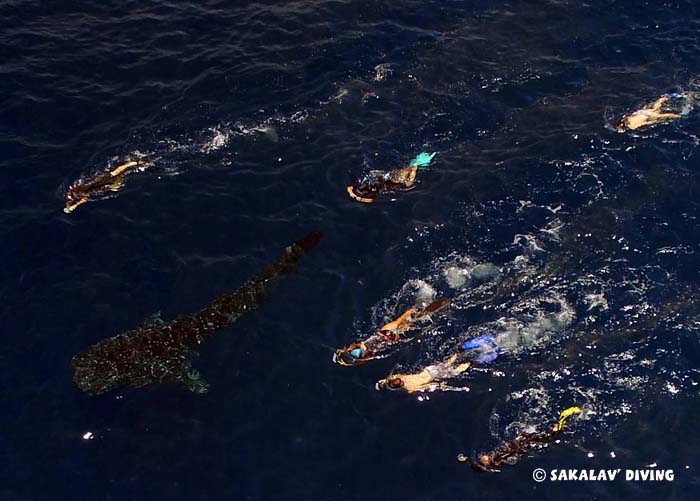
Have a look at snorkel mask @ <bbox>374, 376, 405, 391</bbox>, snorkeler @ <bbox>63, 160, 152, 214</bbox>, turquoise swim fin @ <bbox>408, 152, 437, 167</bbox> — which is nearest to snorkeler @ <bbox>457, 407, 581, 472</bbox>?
snorkel mask @ <bbox>374, 376, 405, 391</bbox>

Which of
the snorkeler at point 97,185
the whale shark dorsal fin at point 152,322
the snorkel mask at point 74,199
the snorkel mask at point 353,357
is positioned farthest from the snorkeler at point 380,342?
the snorkel mask at point 74,199

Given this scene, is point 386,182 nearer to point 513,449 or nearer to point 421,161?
point 421,161

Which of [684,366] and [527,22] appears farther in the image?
[527,22]

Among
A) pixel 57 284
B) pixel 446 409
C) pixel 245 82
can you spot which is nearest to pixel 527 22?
pixel 245 82

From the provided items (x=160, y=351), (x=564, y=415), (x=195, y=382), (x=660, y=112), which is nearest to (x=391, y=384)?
(x=564, y=415)

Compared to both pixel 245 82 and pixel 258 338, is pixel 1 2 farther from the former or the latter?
pixel 258 338

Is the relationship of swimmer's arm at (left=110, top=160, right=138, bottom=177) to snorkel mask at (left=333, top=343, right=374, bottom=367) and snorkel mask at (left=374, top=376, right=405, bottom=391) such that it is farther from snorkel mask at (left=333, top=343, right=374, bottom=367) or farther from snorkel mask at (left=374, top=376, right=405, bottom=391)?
snorkel mask at (left=374, top=376, right=405, bottom=391)
